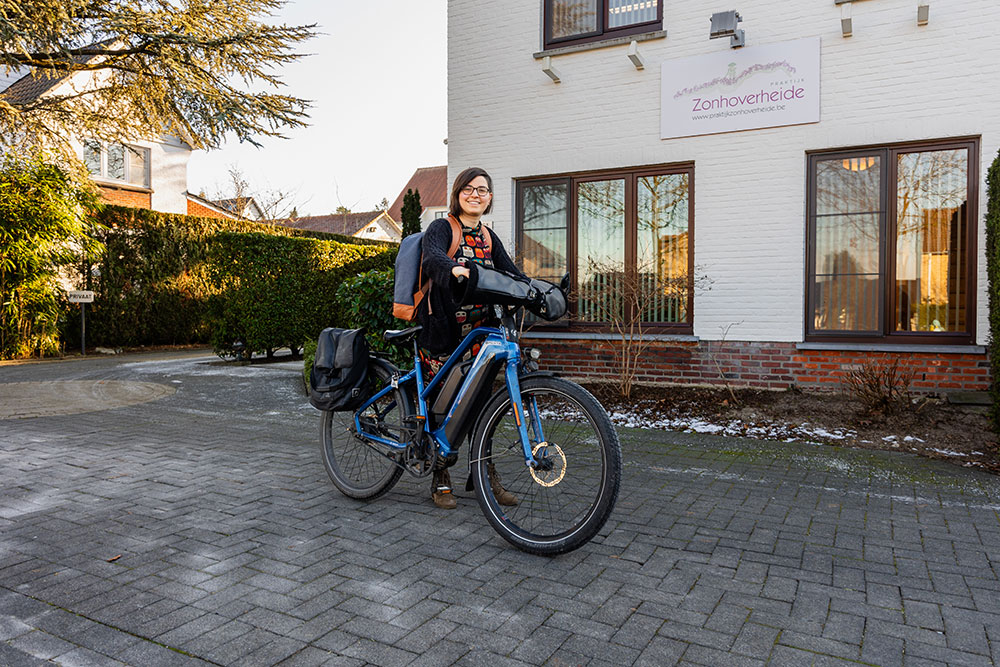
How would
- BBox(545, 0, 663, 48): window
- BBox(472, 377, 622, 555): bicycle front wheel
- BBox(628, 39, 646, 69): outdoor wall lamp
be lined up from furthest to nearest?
1. BBox(545, 0, 663, 48): window
2. BBox(628, 39, 646, 69): outdoor wall lamp
3. BBox(472, 377, 622, 555): bicycle front wheel

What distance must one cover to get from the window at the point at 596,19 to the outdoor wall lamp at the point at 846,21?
5.92 feet

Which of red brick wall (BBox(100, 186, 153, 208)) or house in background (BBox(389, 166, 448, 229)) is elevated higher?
house in background (BBox(389, 166, 448, 229))

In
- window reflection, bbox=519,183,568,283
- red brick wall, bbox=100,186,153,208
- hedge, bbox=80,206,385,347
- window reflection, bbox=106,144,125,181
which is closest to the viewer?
window reflection, bbox=519,183,568,283

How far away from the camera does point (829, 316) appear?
6.96 m

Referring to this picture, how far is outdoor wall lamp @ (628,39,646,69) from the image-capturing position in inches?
292

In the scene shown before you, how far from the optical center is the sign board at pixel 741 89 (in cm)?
689

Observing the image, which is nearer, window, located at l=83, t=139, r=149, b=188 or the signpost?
the signpost

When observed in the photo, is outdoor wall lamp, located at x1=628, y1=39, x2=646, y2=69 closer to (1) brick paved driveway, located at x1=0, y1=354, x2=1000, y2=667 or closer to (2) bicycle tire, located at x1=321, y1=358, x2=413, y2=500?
(1) brick paved driveway, located at x1=0, y1=354, x2=1000, y2=667

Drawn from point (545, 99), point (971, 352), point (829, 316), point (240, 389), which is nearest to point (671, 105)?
point (545, 99)

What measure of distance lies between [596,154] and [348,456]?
203 inches

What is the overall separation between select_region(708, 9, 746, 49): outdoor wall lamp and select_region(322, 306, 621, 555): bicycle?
517 centimetres

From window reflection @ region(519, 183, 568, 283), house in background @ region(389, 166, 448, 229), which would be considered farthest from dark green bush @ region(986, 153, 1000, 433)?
house in background @ region(389, 166, 448, 229)

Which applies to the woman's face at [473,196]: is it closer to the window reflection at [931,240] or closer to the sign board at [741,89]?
the sign board at [741,89]

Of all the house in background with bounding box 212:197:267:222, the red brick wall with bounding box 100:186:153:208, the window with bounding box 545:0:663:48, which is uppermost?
the house in background with bounding box 212:197:267:222
